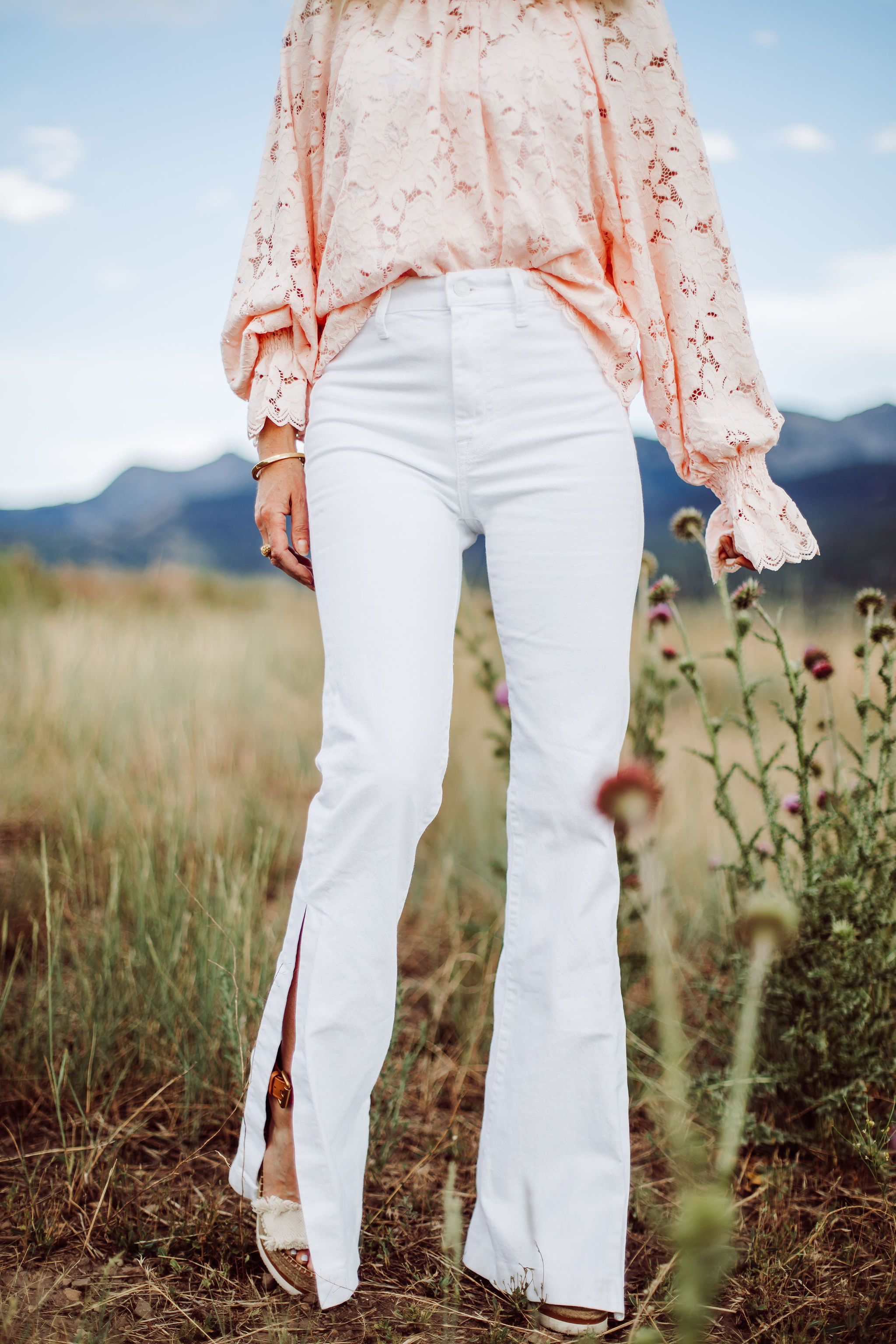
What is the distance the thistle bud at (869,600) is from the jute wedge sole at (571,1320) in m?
1.23

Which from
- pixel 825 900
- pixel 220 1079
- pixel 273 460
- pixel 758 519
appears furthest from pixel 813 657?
pixel 220 1079

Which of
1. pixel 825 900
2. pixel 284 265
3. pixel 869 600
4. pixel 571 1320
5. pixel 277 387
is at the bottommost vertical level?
pixel 571 1320

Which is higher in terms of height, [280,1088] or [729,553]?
[729,553]

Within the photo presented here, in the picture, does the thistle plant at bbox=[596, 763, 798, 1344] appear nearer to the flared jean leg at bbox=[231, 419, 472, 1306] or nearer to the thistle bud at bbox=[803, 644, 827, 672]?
the flared jean leg at bbox=[231, 419, 472, 1306]

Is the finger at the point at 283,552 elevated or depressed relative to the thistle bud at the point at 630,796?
elevated

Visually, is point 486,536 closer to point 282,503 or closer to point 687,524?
point 282,503

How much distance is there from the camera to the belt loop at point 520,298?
1.19m

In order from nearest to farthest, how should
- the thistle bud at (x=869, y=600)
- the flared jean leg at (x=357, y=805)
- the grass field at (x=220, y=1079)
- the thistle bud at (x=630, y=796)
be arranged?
the thistle bud at (x=630, y=796), the flared jean leg at (x=357, y=805), the grass field at (x=220, y=1079), the thistle bud at (x=869, y=600)

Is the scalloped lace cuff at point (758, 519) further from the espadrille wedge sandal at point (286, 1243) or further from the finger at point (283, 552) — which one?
the espadrille wedge sandal at point (286, 1243)

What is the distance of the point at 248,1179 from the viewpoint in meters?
1.26

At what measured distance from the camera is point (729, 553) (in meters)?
1.42

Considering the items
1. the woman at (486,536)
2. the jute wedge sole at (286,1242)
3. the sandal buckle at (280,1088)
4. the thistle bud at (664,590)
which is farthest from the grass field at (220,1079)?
the thistle bud at (664,590)

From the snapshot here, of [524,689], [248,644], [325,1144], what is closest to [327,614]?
[524,689]

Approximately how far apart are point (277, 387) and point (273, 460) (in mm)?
101
